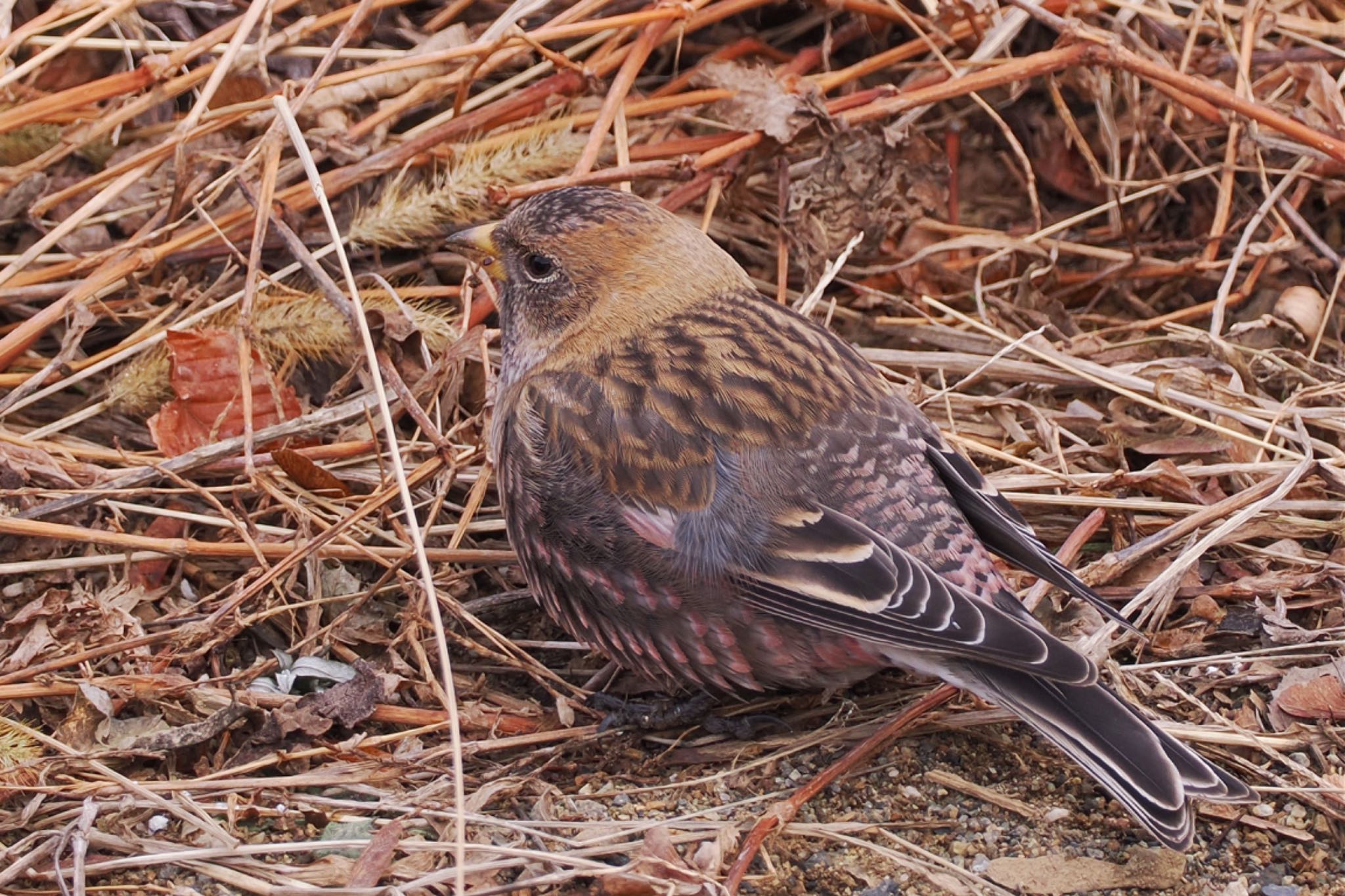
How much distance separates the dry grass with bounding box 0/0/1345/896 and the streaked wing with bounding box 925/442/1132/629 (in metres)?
0.29

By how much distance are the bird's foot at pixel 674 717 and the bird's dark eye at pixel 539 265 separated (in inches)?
47.0

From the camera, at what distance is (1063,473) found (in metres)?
4.57

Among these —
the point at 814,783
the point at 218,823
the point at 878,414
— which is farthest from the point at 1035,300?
the point at 218,823

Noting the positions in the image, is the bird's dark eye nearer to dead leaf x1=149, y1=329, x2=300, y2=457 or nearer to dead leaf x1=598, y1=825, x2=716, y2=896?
dead leaf x1=149, y1=329, x2=300, y2=457

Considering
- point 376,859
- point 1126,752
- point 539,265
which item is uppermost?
point 539,265

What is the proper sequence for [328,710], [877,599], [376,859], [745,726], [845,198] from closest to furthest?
[376,859] < [877,599] < [328,710] < [745,726] < [845,198]

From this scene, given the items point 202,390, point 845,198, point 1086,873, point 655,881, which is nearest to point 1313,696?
point 1086,873

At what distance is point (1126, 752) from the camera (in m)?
3.34

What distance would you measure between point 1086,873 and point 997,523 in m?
0.93

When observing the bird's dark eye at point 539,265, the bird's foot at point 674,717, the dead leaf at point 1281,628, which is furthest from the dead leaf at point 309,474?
the dead leaf at point 1281,628

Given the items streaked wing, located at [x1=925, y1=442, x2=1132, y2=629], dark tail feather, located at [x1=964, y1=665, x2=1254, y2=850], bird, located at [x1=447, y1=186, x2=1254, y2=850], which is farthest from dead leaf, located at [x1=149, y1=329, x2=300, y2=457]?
dark tail feather, located at [x1=964, y1=665, x2=1254, y2=850]

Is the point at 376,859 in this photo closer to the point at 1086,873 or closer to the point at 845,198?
the point at 1086,873

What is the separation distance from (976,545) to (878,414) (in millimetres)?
434

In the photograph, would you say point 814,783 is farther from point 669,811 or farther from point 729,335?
point 729,335
